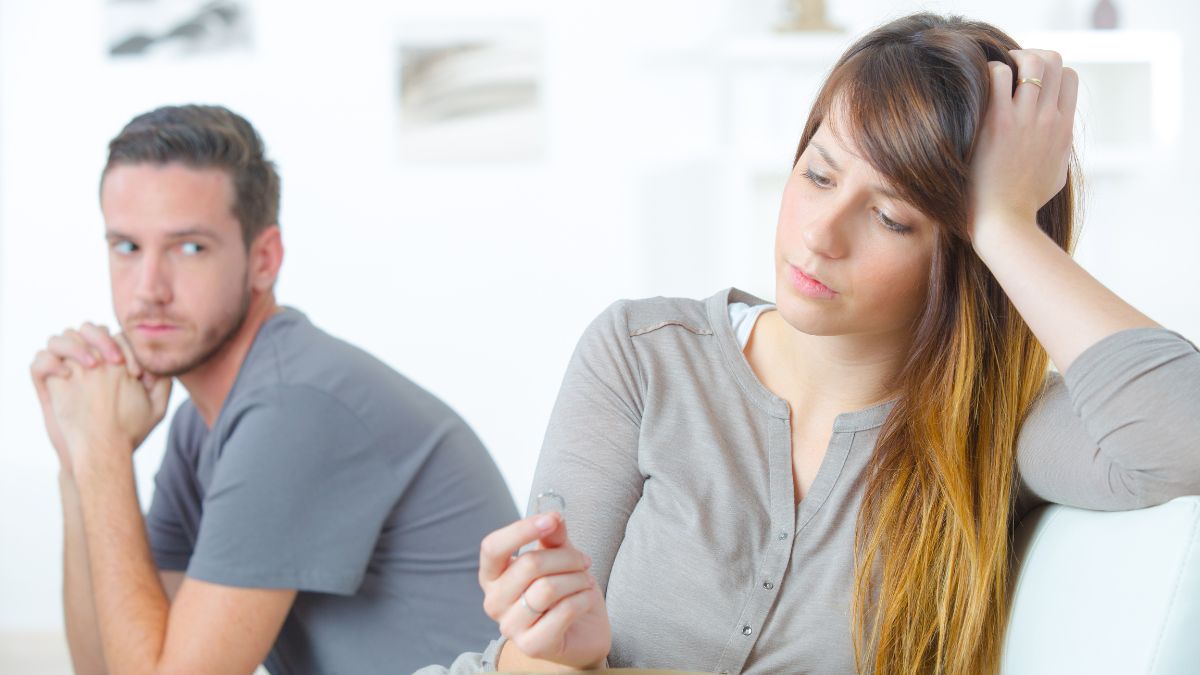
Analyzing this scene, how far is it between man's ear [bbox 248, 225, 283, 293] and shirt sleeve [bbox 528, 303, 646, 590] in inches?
31.7

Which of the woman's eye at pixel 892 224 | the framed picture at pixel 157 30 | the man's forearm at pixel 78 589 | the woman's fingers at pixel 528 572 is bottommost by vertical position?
the man's forearm at pixel 78 589

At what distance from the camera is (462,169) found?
13.4ft

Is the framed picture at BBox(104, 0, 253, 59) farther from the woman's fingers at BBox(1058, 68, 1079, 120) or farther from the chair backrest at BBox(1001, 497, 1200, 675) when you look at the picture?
the chair backrest at BBox(1001, 497, 1200, 675)

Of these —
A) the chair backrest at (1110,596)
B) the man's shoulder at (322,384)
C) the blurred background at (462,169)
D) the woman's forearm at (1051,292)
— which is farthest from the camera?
the blurred background at (462,169)

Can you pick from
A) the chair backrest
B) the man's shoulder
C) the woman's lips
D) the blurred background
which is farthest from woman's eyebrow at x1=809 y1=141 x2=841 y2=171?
the blurred background

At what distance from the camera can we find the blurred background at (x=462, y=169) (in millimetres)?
3977

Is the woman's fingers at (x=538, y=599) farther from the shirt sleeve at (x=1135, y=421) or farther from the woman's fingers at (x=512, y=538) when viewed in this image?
the shirt sleeve at (x=1135, y=421)

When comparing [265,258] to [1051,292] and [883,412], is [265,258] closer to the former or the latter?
[883,412]

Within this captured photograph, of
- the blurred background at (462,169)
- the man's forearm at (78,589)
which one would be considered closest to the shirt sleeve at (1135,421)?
the man's forearm at (78,589)

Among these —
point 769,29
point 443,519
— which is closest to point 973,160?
point 443,519

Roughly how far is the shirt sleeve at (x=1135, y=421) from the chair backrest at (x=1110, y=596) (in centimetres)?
3

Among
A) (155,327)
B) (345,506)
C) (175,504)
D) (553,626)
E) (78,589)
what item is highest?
(155,327)

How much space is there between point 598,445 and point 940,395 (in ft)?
1.31

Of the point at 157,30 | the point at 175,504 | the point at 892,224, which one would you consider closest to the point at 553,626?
the point at 892,224
